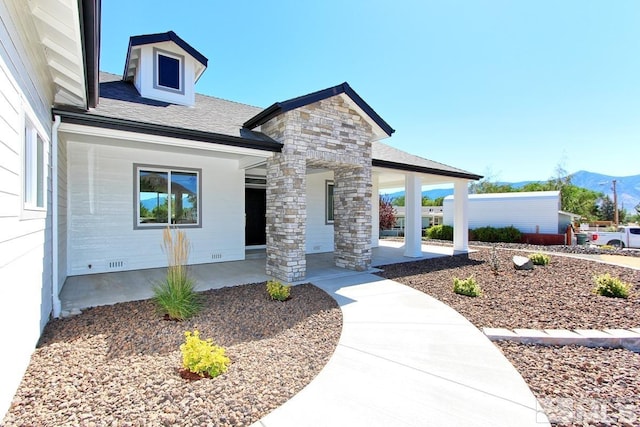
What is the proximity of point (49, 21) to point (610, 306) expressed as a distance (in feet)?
31.2

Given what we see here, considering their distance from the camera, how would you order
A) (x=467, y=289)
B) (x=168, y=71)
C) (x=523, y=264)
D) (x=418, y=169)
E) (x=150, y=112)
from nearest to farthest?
(x=467, y=289), (x=150, y=112), (x=523, y=264), (x=168, y=71), (x=418, y=169)

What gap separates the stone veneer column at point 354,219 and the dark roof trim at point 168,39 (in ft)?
18.5

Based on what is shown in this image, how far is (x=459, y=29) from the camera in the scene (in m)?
10.1

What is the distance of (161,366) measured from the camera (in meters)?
3.04

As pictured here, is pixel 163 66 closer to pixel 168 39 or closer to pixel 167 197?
pixel 168 39

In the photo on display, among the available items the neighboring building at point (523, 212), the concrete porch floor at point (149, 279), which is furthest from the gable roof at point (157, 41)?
the neighboring building at point (523, 212)

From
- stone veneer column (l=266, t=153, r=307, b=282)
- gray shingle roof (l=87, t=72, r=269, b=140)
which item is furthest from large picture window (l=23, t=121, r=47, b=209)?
stone veneer column (l=266, t=153, r=307, b=282)

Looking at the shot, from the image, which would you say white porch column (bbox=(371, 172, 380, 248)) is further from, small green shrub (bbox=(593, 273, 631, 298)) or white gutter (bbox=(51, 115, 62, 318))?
white gutter (bbox=(51, 115, 62, 318))

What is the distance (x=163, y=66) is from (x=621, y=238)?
24211 millimetres

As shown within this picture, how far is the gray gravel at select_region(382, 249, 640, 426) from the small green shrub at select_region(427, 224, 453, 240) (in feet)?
30.0

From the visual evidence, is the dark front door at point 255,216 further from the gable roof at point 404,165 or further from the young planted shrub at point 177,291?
the young planted shrub at point 177,291

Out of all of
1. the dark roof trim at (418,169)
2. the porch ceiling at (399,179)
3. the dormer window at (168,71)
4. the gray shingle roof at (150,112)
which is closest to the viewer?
the gray shingle roof at (150,112)

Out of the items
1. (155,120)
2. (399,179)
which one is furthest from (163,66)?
(399,179)

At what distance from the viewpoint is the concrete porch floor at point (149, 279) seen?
5.29 metres
